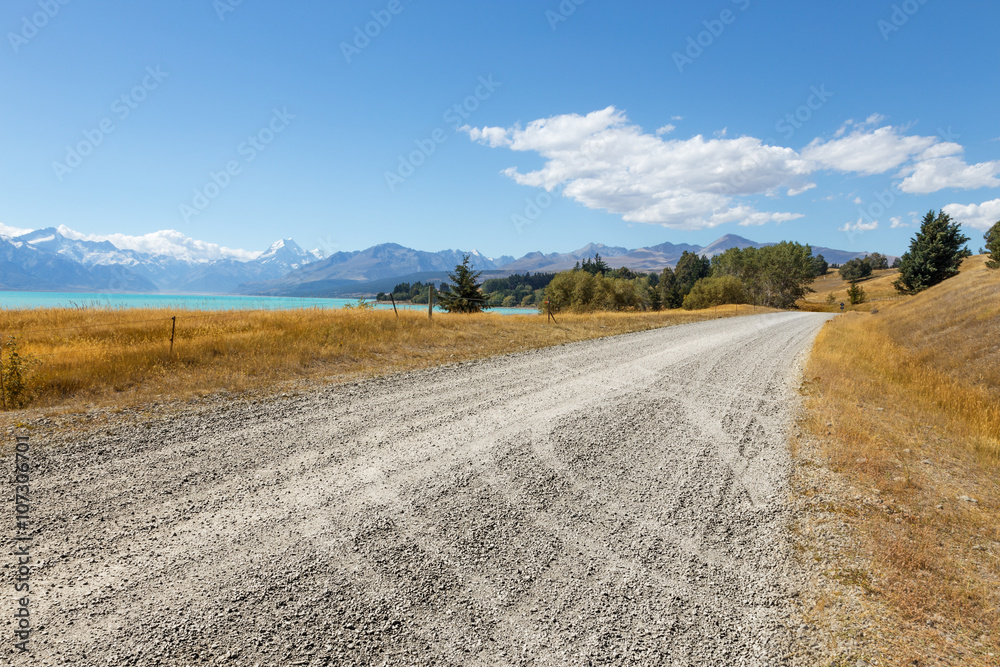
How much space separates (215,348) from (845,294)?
117220 millimetres

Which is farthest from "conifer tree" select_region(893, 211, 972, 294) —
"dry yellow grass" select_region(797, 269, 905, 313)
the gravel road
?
the gravel road

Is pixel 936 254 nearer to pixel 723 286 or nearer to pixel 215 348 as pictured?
pixel 723 286

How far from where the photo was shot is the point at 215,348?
11453 mm

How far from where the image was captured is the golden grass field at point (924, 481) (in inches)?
123

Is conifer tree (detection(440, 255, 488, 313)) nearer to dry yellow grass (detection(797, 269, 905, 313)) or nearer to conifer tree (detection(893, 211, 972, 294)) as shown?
dry yellow grass (detection(797, 269, 905, 313))

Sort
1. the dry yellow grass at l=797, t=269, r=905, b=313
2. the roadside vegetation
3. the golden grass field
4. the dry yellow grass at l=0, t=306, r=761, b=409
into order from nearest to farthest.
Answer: the golden grass field, the dry yellow grass at l=0, t=306, r=761, b=409, the dry yellow grass at l=797, t=269, r=905, b=313, the roadside vegetation

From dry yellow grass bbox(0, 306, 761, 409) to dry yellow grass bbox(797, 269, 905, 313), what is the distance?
2410 inches

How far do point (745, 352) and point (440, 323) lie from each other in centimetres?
1259

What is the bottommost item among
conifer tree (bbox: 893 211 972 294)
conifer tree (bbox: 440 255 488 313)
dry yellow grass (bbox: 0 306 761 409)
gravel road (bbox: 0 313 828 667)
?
gravel road (bbox: 0 313 828 667)

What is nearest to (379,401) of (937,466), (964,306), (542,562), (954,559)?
(542,562)

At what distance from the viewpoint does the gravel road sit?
9.46 feet

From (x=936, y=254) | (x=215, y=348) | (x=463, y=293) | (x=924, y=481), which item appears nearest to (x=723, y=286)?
(x=936, y=254)

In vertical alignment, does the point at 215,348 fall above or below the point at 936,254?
below

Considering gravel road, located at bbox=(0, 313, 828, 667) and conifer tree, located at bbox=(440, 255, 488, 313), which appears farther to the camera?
conifer tree, located at bbox=(440, 255, 488, 313)
